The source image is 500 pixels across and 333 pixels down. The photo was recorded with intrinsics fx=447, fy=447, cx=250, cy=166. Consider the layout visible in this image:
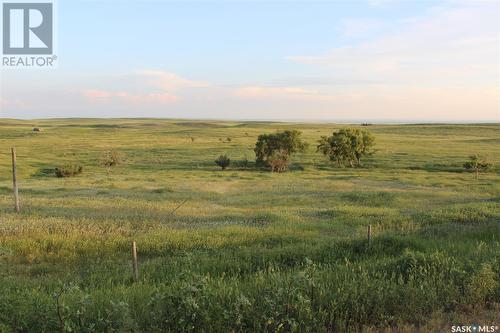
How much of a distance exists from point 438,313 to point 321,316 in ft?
5.44

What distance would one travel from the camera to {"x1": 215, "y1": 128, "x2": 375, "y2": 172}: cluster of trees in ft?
190

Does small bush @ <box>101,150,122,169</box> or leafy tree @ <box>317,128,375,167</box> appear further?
leafy tree @ <box>317,128,375,167</box>

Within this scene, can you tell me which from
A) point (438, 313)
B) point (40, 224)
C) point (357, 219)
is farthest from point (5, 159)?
point (438, 313)

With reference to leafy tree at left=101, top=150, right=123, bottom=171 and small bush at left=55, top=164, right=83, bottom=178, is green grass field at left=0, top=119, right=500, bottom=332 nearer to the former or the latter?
small bush at left=55, top=164, right=83, bottom=178

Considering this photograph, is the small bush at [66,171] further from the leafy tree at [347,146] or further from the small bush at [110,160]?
the leafy tree at [347,146]

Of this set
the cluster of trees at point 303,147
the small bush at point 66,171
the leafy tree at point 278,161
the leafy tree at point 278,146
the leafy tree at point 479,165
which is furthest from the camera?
the cluster of trees at point 303,147

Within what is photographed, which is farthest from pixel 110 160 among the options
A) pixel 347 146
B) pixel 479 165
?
pixel 479 165

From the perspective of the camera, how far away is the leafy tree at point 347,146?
59375 millimetres

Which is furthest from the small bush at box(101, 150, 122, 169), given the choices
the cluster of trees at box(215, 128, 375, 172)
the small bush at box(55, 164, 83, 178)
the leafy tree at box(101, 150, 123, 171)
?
the cluster of trees at box(215, 128, 375, 172)

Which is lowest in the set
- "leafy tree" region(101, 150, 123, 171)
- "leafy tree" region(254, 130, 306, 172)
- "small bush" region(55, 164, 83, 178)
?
"small bush" region(55, 164, 83, 178)

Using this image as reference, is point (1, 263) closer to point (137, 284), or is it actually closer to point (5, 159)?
point (137, 284)

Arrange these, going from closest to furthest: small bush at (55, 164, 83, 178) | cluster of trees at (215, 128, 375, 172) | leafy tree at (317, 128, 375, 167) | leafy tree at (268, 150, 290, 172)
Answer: small bush at (55, 164, 83, 178), leafy tree at (268, 150, 290, 172), cluster of trees at (215, 128, 375, 172), leafy tree at (317, 128, 375, 167)

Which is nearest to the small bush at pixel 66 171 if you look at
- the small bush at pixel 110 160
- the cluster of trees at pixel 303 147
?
the small bush at pixel 110 160

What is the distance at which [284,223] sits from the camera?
55.9ft
